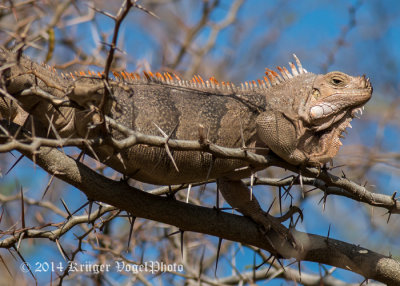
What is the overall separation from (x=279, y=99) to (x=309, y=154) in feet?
2.52

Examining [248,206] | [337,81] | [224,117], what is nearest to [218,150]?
[224,117]

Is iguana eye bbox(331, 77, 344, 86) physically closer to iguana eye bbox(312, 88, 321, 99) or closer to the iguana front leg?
iguana eye bbox(312, 88, 321, 99)

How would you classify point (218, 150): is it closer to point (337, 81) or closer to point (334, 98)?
point (334, 98)

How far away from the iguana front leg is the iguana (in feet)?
0.04

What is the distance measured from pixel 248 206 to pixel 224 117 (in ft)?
3.36

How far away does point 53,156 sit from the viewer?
4793mm

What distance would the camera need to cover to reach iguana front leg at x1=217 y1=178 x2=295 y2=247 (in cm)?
579

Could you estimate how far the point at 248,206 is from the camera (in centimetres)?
604

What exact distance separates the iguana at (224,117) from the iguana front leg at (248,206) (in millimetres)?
11

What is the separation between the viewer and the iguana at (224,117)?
17.5 feet

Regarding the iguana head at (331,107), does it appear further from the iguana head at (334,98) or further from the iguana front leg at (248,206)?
the iguana front leg at (248,206)

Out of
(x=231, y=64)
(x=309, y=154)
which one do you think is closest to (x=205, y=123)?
(x=309, y=154)

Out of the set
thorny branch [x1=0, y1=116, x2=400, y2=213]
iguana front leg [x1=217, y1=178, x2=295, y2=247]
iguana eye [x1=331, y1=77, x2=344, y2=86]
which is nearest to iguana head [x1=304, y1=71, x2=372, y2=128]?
iguana eye [x1=331, y1=77, x2=344, y2=86]

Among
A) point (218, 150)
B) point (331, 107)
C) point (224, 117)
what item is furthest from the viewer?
point (331, 107)
